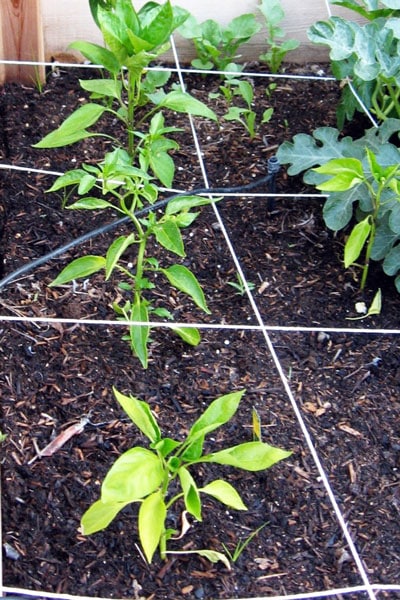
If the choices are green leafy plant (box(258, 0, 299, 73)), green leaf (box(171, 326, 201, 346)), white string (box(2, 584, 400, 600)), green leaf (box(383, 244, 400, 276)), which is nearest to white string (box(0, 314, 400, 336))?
green leaf (box(171, 326, 201, 346))

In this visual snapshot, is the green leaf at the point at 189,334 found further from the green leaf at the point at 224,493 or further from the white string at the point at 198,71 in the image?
the white string at the point at 198,71

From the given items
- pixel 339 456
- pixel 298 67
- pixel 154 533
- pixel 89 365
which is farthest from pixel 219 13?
pixel 154 533

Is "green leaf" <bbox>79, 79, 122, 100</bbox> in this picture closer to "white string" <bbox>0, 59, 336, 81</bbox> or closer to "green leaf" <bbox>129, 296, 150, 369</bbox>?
"white string" <bbox>0, 59, 336, 81</bbox>

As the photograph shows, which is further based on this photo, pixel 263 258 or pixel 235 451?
pixel 263 258

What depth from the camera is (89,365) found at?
1.65m

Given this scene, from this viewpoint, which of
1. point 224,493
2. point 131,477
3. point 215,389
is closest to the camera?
point 131,477

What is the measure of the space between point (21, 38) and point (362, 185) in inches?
39.8

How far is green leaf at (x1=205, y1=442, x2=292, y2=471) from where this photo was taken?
1279mm

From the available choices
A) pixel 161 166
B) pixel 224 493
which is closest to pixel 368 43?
pixel 161 166

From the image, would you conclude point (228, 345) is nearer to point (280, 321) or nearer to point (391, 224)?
point (280, 321)

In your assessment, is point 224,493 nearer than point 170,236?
Yes

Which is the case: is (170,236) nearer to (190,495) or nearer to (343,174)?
(343,174)

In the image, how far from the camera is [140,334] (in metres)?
1.60

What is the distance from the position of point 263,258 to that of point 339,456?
56cm
